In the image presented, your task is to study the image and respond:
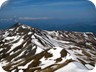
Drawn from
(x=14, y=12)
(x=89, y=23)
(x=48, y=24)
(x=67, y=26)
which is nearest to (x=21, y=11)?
(x=14, y=12)

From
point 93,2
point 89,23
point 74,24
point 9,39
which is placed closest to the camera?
point 89,23

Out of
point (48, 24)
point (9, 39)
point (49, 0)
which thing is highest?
point (49, 0)

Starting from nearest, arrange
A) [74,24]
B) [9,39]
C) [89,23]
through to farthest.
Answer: [89,23], [74,24], [9,39]

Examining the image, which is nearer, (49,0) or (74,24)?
(74,24)

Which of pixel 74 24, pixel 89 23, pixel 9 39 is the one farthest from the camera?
pixel 9 39

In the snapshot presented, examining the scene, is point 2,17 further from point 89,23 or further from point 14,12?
point 89,23

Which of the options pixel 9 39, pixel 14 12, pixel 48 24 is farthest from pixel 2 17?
pixel 9 39

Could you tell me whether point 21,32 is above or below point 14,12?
below

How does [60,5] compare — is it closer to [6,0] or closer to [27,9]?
[27,9]

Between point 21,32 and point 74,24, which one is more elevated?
point 74,24
